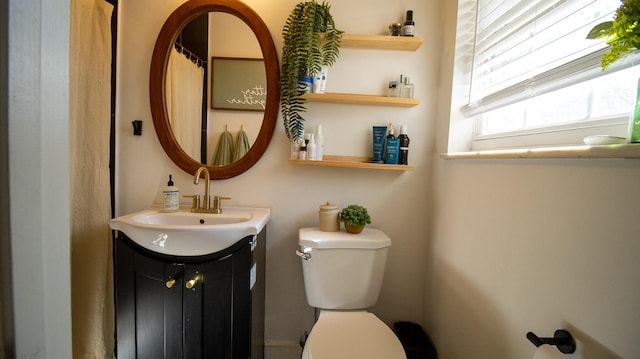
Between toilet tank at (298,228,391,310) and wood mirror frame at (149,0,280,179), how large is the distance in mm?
545

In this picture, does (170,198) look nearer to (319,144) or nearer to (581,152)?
(319,144)

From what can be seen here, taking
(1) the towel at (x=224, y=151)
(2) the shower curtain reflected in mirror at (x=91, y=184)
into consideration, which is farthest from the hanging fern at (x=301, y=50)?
(2) the shower curtain reflected in mirror at (x=91, y=184)

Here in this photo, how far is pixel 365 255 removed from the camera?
108 centimetres

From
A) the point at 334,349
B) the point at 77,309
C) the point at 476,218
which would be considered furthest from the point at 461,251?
the point at 77,309

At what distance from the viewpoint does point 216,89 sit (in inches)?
49.5

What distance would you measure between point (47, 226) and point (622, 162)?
968mm

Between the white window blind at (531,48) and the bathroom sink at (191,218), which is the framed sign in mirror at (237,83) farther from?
the white window blind at (531,48)

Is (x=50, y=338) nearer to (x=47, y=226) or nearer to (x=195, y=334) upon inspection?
(x=47, y=226)

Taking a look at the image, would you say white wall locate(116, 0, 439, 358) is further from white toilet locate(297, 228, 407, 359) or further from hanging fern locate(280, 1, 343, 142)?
white toilet locate(297, 228, 407, 359)

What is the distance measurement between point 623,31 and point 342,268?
103 cm

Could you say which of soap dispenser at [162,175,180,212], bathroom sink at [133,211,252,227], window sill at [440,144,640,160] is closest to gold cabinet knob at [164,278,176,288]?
bathroom sink at [133,211,252,227]

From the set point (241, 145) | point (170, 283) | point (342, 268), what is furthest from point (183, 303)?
point (241, 145)

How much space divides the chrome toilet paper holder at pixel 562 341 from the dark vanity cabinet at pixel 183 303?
90cm

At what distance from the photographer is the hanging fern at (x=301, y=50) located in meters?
1.10
